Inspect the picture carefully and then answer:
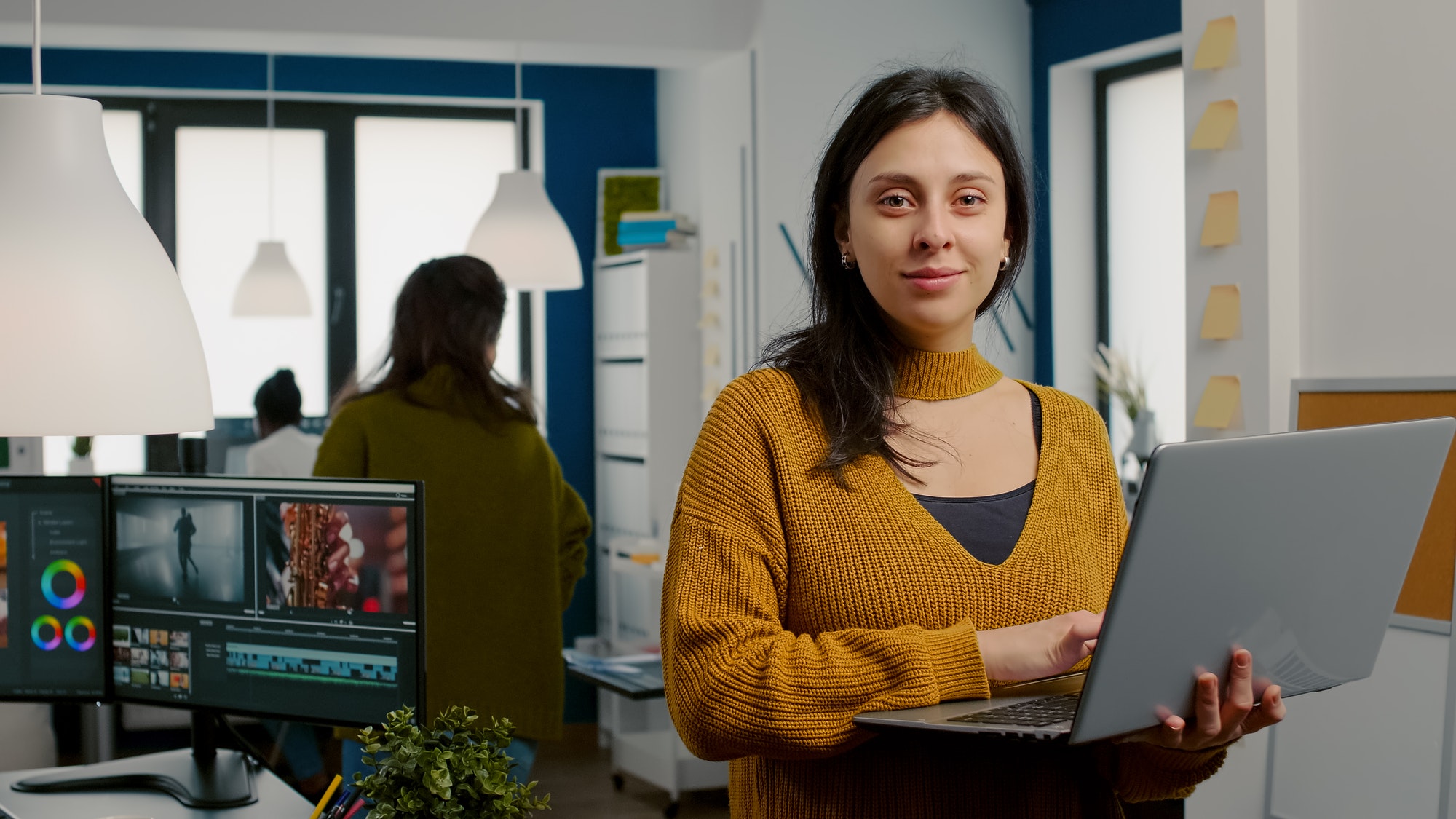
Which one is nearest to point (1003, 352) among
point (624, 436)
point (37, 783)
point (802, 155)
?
point (802, 155)

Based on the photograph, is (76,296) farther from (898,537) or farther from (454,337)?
(454,337)

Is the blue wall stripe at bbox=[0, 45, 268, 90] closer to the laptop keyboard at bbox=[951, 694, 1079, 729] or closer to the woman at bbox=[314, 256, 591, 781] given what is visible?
the woman at bbox=[314, 256, 591, 781]

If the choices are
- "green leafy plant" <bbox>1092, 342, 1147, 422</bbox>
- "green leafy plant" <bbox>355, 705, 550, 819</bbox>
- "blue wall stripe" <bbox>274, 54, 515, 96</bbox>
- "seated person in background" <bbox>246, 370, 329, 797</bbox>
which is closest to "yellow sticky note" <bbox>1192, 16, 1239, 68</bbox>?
"green leafy plant" <bbox>1092, 342, 1147, 422</bbox>

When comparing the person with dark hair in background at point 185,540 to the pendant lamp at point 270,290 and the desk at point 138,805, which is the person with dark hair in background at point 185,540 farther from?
the pendant lamp at point 270,290

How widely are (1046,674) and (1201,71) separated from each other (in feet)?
5.95

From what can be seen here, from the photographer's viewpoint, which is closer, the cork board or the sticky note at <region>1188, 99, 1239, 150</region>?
the cork board

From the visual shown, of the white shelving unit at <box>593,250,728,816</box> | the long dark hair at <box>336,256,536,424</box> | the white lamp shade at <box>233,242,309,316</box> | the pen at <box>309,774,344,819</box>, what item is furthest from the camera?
the white lamp shade at <box>233,242,309,316</box>

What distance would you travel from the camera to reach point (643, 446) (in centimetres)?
536

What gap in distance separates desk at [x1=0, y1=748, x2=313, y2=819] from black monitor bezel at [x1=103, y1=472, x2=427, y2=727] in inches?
4.6

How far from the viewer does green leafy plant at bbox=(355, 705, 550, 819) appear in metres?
1.32

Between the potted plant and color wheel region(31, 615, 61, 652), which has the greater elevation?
the potted plant

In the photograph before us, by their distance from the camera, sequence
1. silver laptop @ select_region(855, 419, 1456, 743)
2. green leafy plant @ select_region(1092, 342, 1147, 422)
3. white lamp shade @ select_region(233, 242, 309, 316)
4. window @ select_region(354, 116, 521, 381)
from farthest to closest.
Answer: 1. window @ select_region(354, 116, 521, 381)
2. white lamp shade @ select_region(233, 242, 309, 316)
3. green leafy plant @ select_region(1092, 342, 1147, 422)
4. silver laptop @ select_region(855, 419, 1456, 743)

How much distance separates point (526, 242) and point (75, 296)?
2.78 m

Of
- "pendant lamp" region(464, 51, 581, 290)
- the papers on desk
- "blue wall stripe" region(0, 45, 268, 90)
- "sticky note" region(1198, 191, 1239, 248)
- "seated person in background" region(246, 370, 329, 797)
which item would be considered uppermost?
"blue wall stripe" region(0, 45, 268, 90)
